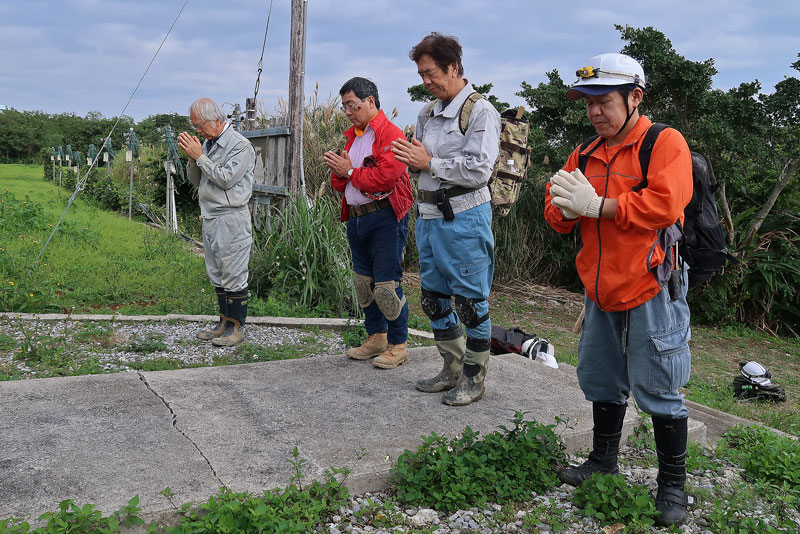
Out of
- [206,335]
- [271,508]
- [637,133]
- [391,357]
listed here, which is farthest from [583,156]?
[206,335]

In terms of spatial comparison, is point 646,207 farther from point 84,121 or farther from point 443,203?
point 84,121

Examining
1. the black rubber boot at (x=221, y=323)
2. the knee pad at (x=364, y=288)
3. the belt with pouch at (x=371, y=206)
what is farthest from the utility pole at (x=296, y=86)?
the belt with pouch at (x=371, y=206)

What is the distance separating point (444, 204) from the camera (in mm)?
3562

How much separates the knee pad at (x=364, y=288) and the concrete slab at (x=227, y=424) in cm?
46

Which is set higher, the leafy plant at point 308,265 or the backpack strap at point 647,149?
the backpack strap at point 647,149

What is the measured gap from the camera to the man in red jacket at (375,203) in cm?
409

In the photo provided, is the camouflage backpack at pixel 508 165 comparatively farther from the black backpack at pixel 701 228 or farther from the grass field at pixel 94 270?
the grass field at pixel 94 270

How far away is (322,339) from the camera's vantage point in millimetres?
5828

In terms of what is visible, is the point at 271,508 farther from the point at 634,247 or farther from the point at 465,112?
the point at 465,112

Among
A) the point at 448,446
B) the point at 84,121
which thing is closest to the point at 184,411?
the point at 448,446

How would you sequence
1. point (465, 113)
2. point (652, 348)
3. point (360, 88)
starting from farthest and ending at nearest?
point (360, 88) → point (465, 113) → point (652, 348)

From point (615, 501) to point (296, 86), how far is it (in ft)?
19.9

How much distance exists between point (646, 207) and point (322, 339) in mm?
3817

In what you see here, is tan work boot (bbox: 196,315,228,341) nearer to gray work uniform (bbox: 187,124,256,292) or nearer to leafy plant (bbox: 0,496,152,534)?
gray work uniform (bbox: 187,124,256,292)
